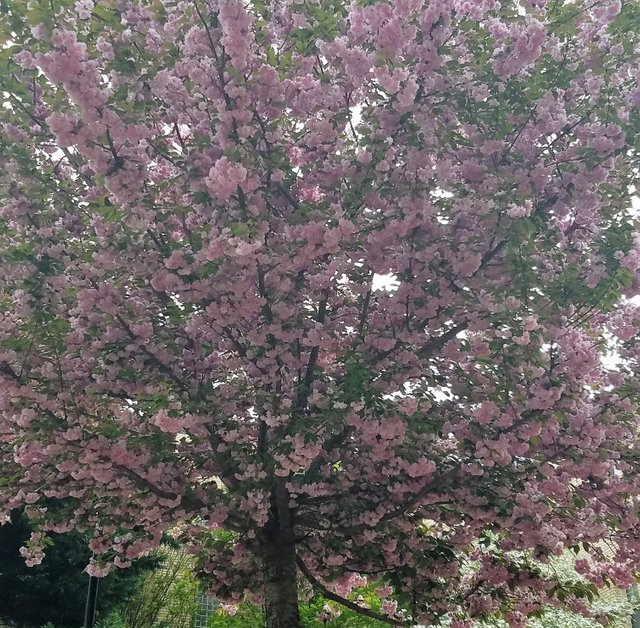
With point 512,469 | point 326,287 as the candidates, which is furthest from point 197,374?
point 512,469

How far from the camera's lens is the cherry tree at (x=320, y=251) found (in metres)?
3.43

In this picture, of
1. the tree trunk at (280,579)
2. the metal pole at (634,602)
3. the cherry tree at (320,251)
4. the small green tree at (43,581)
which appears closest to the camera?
the cherry tree at (320,251)

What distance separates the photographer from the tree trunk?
4574 mm

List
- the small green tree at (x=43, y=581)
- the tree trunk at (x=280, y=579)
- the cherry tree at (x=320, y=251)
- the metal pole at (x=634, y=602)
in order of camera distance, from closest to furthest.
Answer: the cherry tree at (x=320, y=251) < the tree trunk at (x=280, y=579) < the small green tree at (x=43, y=581) < the metal pole at (x=634, y=602)

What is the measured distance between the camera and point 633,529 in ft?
15.9

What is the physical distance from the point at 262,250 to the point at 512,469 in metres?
2.41

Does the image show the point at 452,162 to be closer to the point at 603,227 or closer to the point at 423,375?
the point at 603,227

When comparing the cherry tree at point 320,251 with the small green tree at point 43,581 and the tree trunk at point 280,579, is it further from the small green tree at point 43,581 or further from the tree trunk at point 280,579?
the small green tree at point 43,581

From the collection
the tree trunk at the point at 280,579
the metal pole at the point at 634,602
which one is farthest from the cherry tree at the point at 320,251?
the metal pole at the point at 634,602

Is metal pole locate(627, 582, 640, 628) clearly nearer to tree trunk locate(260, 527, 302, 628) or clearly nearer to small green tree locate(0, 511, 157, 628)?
tree trunk locate(260, 527, 302, 628)

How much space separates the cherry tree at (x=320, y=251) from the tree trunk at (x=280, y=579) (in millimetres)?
24

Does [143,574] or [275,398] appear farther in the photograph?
[143,574]

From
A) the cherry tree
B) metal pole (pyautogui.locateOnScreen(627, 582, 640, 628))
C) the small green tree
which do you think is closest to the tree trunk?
the cherry tree

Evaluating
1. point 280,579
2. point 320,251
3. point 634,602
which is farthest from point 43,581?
point 634,602
